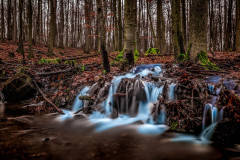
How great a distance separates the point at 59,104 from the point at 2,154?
10.6 ft

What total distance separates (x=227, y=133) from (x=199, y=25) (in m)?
4.43

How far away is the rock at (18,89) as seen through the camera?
6.23 metres

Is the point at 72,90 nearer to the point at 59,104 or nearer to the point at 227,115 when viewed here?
the point at 59,104

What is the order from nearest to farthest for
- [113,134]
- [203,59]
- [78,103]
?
[113,134] → [78,103] → [203,59]

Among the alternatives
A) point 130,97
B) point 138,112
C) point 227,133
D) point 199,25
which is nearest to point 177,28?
point 199,25

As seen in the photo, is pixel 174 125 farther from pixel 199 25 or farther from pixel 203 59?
pixel 199 25

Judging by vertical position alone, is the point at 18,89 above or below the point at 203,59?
below

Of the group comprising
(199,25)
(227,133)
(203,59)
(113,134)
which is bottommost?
(113,134)

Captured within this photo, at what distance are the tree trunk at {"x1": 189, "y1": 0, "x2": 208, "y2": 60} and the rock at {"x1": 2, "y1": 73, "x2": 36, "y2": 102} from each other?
6.28 m

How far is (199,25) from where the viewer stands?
6.14 m

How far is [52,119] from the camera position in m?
4.30

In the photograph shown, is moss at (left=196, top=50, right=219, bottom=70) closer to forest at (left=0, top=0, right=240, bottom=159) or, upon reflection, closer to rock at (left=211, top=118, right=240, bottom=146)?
forest at (left=0, top=0, right=240, bottom=159)

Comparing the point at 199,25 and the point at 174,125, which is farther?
the point at 199,25

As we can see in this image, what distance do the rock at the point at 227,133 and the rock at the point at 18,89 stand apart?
6.06 meters
